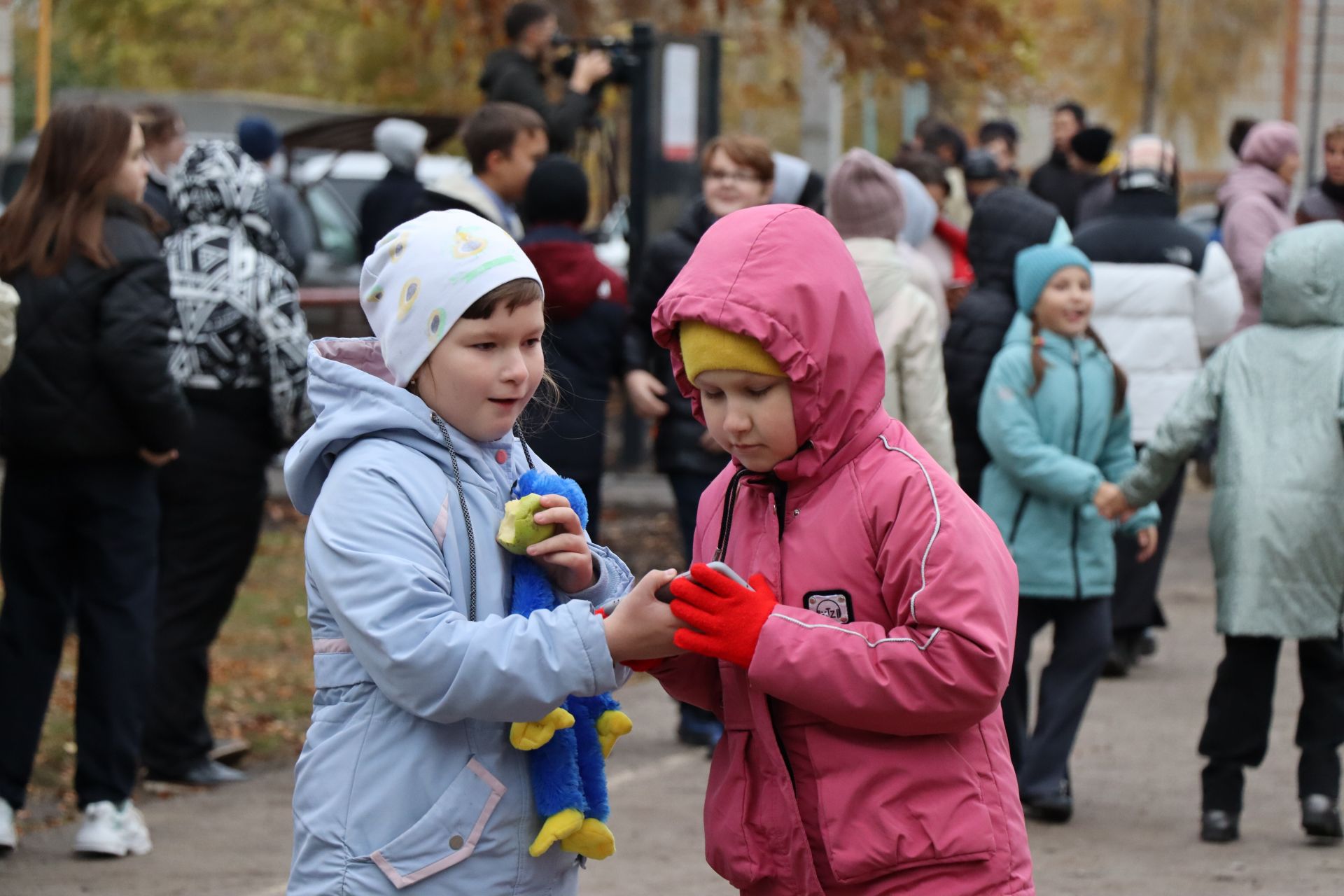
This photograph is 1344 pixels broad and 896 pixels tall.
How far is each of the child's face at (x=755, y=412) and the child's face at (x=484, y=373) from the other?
0.30 meters

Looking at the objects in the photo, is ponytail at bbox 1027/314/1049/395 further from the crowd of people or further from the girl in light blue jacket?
the girl in light blue jacket

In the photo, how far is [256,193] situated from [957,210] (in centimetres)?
592

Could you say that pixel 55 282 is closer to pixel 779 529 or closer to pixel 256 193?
pixel 256 193

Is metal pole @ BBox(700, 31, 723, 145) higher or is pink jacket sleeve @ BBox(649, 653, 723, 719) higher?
metal pole @ BBox(700, 31, 723, 145)

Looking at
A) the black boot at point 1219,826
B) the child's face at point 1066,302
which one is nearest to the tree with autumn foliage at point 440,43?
the child's face at point 1066,302

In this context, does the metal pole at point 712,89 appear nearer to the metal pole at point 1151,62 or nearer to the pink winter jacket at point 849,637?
the pink winter jacket at point 849,637

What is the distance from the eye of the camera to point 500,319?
2.97m

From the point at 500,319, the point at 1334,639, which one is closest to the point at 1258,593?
the point at 1334,639

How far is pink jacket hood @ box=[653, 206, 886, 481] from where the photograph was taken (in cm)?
290

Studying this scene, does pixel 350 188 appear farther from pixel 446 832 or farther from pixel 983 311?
pixel 446 832

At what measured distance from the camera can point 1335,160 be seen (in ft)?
30.3

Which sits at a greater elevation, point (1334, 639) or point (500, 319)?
point (500, 319)

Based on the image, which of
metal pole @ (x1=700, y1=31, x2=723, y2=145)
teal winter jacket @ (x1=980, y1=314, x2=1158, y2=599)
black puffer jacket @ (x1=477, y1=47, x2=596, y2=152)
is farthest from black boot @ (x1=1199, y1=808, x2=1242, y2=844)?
metal pole @ (x1=700, y1=31, x2=723, y2=145)

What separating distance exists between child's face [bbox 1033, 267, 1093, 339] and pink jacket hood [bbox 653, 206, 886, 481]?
122 inches
